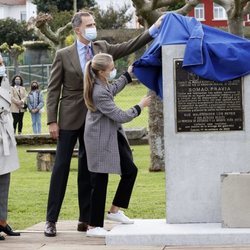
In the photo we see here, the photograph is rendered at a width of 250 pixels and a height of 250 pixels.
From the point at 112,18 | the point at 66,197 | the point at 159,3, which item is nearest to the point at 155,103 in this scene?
the point at 159,3

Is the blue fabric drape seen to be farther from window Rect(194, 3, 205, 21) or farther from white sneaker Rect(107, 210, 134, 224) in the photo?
window Rect(194, 3, 205, 21)

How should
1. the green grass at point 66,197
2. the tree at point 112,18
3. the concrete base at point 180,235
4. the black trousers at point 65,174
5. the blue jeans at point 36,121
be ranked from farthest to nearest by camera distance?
1. the tree at point 112,18
2. the blue jeans at point 36,121
3. the green grass at point 66,197
4. the black trousers at point 65,174
5. the concrete base at point 180,235

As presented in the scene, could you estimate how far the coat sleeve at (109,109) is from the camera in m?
9.58

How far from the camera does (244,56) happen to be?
9.78 m

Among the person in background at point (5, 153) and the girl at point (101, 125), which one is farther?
the person in background at point (5, 153)

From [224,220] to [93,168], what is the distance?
139 cm

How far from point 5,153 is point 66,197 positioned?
204 inches

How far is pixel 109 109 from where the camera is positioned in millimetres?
9594

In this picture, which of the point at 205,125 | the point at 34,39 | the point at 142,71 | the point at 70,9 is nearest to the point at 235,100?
the point at 205,125

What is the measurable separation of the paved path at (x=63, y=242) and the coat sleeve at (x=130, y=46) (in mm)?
1874

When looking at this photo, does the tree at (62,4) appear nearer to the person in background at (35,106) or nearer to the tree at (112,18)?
the tree at (112,18)

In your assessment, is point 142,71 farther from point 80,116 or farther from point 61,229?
point 61,229

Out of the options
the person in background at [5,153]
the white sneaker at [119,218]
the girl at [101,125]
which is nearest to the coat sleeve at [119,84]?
the girl at [101,125]

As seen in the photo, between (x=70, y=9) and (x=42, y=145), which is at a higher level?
(x=70, y=9)
